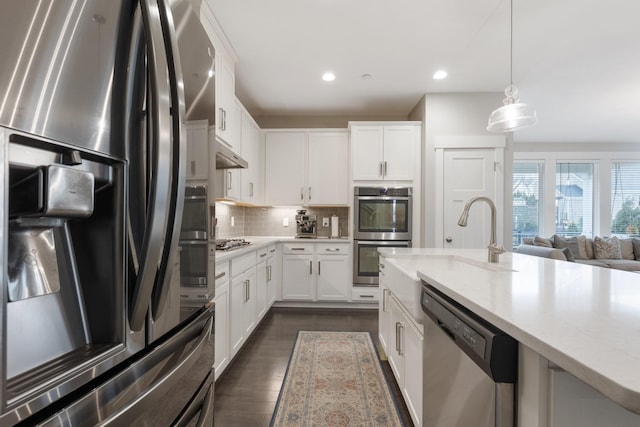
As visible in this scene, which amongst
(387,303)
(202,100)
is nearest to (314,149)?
(387,303)

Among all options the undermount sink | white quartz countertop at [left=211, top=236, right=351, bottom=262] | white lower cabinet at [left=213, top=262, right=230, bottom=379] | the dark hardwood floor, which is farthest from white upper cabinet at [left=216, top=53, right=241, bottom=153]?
the undermount sink

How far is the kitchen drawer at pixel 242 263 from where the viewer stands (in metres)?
2.31

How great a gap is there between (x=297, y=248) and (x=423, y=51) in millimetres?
2610

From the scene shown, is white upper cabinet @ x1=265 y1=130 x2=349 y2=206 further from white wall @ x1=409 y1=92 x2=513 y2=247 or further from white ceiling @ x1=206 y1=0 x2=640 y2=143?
white wall @ x1=409 y1=92 x2=513 y2=247

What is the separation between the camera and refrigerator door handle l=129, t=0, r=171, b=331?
566mm

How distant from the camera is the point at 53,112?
1.47 feet

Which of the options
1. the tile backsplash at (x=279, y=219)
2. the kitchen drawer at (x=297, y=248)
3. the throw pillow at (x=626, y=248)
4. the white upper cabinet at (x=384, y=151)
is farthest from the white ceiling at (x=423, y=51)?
the throw pillow at (x=626, y=248)

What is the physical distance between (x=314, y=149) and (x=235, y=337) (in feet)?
9.01

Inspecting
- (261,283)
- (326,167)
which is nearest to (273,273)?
(261,283)

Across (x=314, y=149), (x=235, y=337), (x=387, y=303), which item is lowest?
(x=235, y=337)

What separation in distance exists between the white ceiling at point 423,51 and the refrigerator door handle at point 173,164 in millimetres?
1964

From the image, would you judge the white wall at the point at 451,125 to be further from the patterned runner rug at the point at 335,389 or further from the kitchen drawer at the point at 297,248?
the patterned runner rug at the point at 335,389

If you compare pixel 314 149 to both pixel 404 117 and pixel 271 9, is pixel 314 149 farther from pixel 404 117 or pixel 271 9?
pixel 271 9

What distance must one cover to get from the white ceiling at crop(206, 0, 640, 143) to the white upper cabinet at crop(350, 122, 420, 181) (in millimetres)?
398
